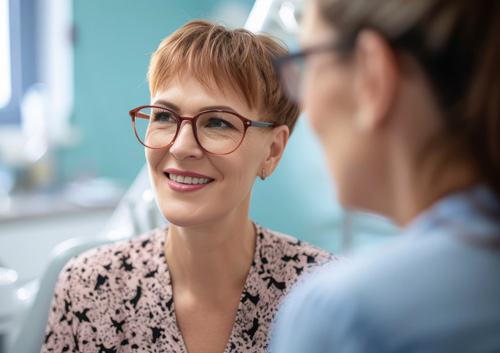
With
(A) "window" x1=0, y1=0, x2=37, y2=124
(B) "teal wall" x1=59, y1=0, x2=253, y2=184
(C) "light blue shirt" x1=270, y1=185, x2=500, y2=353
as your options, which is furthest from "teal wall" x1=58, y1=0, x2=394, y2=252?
(C) "light blue shirt" x1=270, y1=185, x2=500, y2=353

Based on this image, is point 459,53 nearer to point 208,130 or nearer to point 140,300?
point 208,130

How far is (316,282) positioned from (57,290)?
3.07ft

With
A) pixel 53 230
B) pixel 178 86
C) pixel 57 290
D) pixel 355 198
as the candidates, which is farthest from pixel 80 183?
pixel 355 198

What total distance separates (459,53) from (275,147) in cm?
81

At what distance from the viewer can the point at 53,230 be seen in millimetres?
3045

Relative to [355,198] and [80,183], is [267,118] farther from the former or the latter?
[80,183]

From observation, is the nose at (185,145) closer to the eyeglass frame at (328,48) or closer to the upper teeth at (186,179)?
the upper teeth at (186,179)

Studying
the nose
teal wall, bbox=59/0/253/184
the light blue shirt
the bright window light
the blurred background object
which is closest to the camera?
the light blue shirt

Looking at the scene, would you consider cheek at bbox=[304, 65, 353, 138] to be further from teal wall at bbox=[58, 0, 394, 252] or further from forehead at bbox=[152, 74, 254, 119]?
teal wall at bbox=[58, 0, 394, 252]

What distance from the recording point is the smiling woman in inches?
43.5

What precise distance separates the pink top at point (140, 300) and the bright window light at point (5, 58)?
263 cm

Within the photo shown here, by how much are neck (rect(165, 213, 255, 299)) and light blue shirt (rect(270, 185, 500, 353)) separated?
768 millimetres

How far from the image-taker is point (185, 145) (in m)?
1.08

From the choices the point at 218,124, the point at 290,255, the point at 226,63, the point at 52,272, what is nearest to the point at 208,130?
the point at 218,124
